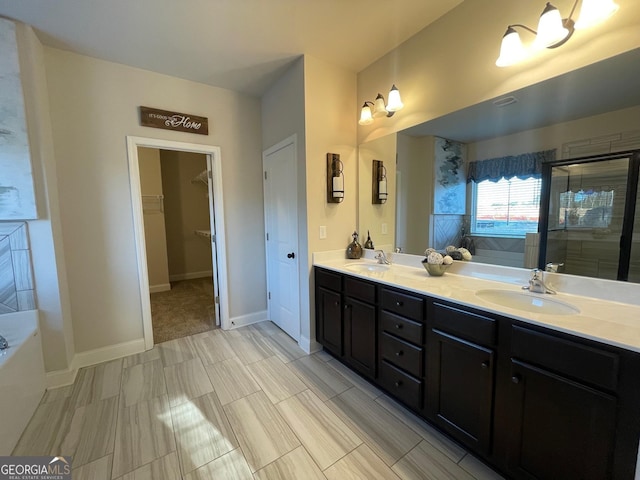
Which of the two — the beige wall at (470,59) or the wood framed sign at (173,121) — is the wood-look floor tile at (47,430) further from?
the beige wall at (470,59)

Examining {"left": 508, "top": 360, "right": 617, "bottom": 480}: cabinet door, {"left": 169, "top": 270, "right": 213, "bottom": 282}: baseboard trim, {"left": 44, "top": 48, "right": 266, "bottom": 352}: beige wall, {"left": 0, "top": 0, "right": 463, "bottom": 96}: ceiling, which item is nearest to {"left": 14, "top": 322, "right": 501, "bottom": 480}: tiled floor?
{"left": 508, "top": 360, "right": 617, "bottom": 480}: cabinet door

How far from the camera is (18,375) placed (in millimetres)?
1661

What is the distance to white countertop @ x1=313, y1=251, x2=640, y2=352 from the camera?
1.02 metres

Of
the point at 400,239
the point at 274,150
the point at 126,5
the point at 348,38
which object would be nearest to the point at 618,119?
the point at 400,239

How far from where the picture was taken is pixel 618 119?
51.1 inches

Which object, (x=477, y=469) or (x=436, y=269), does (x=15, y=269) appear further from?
(x=477, y=469)

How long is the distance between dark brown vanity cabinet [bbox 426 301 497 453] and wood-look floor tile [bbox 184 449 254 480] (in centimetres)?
113

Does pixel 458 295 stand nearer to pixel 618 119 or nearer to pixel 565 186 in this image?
pixel 565 186

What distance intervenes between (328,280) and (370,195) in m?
1.00

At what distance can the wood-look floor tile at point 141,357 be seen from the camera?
245 centimetres

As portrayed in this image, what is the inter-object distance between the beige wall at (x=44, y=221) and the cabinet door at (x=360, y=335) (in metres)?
2.37

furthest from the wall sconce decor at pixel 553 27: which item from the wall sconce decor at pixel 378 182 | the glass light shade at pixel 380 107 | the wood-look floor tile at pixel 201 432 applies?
the wood-look floor tile at pixel 201 432

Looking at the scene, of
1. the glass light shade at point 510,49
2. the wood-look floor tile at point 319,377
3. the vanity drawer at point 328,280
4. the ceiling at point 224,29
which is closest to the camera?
the glass light shade at point 510,49

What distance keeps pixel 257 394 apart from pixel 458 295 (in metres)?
1.65
